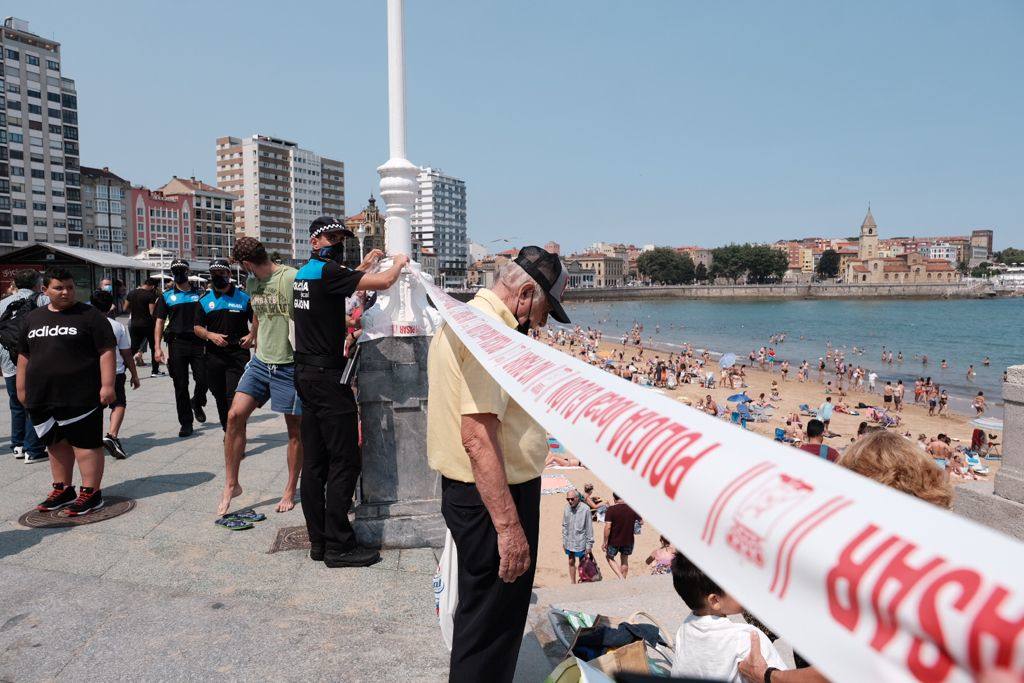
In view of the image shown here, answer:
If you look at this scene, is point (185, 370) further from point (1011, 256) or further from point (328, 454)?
point (1011, 256)

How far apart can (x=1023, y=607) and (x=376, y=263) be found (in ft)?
11.6

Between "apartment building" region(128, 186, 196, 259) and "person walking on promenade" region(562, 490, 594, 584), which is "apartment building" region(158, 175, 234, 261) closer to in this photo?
"apartment building" region(128, 186, 196, 259)

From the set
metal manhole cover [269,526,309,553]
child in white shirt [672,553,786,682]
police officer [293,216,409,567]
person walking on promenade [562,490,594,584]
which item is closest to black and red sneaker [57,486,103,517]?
metal manhole cover [269,526,309,553]

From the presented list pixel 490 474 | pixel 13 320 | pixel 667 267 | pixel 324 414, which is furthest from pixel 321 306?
pixel 667 267

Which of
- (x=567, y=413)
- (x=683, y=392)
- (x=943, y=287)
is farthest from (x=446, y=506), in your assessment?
(x=943, y=287)

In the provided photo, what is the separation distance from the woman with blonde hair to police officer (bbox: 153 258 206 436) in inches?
258

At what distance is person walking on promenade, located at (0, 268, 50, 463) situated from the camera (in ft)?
19.0

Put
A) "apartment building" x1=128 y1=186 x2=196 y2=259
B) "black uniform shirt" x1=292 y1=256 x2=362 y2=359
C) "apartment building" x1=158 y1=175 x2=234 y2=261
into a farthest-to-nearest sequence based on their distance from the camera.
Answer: "apartment building" x1=158 y1=175 x2=234 y2=261 < "apartment building" x1=128 y1=186 x2=196 y2=259 < "black uniform shirt" x1=292 y1=256 x2=362 y2=359

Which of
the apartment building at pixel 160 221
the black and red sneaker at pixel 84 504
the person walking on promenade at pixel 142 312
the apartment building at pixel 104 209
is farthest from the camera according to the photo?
the apartment building at pixel 160 221

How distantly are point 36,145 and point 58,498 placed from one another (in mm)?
95322

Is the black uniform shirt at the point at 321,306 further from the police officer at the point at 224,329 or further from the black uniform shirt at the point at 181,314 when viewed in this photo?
the black uniform shirt at the point at 181,314

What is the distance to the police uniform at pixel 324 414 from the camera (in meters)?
3.61

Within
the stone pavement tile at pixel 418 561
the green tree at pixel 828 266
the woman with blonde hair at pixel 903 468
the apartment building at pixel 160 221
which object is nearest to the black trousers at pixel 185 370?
the stone pavement tile at pixel 418 561

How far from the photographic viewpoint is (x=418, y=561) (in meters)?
3.76
